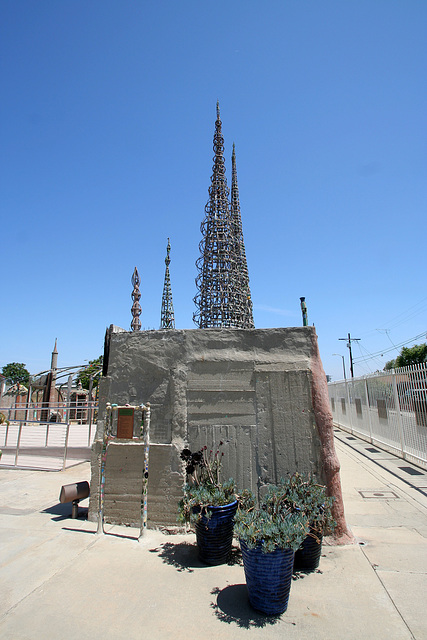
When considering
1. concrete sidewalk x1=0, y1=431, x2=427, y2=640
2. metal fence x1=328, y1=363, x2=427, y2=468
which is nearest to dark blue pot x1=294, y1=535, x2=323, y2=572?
concrete sidewalk x1=0, y1=431, x2=427, y2=640

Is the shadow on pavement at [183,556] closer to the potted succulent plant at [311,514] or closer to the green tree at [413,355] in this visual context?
the potted succulent plant at [311,514]

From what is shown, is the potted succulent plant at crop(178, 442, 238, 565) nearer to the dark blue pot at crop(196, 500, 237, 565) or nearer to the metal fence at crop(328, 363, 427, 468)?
the dark blue pot at crop(196, 500, 237, 565)

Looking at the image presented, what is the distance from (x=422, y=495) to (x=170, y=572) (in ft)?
16.7

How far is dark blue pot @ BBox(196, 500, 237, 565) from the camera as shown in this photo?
12.3ft

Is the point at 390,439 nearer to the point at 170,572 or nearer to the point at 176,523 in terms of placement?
the point at 176,523

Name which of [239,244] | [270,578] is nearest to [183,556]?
[270,578]

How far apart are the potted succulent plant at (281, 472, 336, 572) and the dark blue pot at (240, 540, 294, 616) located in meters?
0.66

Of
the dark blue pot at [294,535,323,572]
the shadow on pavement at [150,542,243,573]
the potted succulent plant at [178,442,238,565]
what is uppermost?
the potted succulent plant at [178,442,238,565]

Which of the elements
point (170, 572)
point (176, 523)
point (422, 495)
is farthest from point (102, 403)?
point (422, 495)

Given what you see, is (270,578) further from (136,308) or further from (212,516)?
(136,308)

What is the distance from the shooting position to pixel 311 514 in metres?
3.65

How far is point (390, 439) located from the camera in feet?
34.8

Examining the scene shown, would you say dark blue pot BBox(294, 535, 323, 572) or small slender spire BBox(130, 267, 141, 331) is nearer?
dark blue pot BBox(294, 535, 323, 572)

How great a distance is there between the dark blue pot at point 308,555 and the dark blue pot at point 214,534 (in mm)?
747
